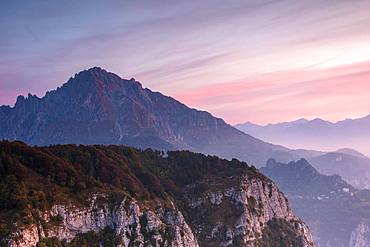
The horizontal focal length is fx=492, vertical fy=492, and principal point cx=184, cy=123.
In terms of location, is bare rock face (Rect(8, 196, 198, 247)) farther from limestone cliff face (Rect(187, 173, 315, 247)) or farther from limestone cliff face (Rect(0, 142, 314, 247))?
limestone cliff face (Rect(187, 173, 315, 247))

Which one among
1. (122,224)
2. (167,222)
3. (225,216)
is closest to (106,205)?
(122,224)

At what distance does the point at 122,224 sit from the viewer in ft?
488

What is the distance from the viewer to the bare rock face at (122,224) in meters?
132

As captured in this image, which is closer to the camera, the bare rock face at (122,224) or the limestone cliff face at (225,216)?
the bare rock face at (122,224)

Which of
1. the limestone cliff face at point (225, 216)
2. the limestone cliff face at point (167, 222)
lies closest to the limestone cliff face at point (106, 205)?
the limestone cliff face at point (167, 222)

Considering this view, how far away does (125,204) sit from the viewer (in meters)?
152

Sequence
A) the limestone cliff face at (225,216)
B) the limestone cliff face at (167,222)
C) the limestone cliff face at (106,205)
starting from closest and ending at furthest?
the limestone cliff face at (106,205)
the limestone cliff face at (167,222)
the limestone cliff face at (225,216)

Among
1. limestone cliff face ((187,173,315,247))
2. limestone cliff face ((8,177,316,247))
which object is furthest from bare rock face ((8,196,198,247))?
limestone cliff face ((187,173,315,247))

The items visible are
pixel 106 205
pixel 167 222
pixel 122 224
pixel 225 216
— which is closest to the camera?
pixel 122 224

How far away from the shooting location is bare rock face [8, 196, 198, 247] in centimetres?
13250

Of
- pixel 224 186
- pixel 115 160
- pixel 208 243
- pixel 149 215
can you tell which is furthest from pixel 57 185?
A: pixel 224 186

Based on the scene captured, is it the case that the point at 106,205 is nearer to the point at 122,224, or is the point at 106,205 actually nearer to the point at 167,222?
the point at 122,224

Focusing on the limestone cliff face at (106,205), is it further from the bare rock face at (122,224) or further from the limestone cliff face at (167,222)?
the bare rock face at (122,224)

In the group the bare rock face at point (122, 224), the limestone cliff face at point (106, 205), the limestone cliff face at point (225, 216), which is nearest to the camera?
the limestone cliff face at point (106, 205)
